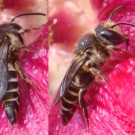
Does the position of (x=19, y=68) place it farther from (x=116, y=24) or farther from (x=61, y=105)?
(x=116, y=24)

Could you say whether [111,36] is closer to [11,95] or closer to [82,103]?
[82,103]

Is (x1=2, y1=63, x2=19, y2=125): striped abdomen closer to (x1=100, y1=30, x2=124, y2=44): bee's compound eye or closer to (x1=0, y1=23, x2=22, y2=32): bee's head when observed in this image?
(x1=0, y1=23, x2=22, y2=32): bee's head

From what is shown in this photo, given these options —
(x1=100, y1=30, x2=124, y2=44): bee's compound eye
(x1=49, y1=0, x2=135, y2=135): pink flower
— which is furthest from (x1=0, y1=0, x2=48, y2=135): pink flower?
(x1=100, y1=30, x2=124, y2=44): bee's compound eye

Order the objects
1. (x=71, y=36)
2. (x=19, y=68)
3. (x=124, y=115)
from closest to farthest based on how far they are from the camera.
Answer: (x=124, y=115), (x=19, y=68), (x=71, y=36)

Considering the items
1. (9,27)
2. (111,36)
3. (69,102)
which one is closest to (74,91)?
(69,102)

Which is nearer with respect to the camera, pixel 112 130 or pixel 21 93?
pixel 112 130

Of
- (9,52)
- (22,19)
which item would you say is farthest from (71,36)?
(9,52)

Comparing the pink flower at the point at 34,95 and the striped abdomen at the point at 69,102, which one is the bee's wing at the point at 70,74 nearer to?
the striped abdomen at the point at 69,102
